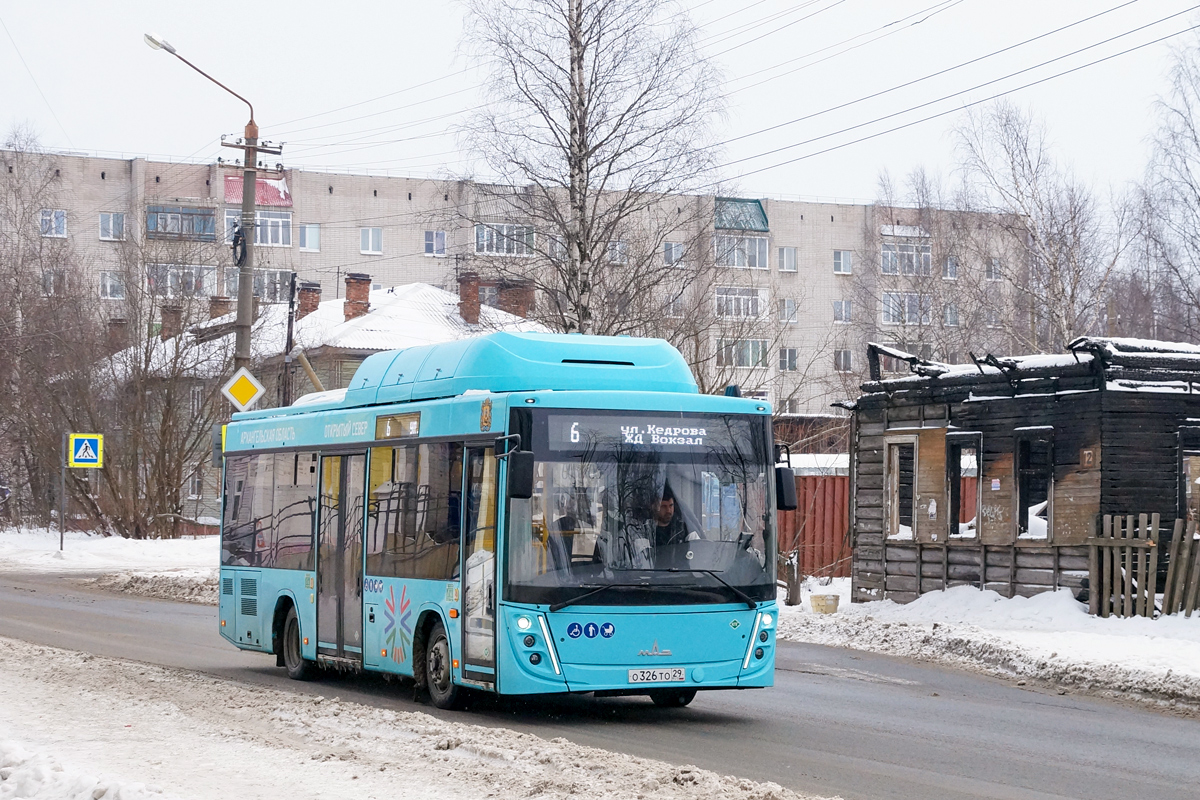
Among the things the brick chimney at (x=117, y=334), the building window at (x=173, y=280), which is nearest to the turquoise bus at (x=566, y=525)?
the building window at (x=173, y=280)

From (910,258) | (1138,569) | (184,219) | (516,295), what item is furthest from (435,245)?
(1138,569)

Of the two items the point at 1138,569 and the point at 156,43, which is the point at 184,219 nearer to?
the point at 156,43

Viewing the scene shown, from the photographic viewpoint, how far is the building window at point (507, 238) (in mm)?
28859

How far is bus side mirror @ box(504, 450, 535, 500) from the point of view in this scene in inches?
440

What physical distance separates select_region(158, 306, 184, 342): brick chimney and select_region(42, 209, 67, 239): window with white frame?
2322cm

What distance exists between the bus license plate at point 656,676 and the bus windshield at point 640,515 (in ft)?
1.72

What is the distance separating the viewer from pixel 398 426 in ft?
44.4

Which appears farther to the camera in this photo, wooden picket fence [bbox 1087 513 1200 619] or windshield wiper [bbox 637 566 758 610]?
wooden picket fence [bbox 1087 513 1200 619]

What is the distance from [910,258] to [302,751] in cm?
5508

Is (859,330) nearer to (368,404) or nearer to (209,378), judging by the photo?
(209,378)

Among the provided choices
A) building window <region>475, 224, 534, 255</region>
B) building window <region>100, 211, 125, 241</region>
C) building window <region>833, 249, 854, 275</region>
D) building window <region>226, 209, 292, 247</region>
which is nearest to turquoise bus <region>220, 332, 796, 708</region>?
building window <region>475, 224, 534, 255</region>

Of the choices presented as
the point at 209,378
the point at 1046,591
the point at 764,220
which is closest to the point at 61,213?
the point at 209,378

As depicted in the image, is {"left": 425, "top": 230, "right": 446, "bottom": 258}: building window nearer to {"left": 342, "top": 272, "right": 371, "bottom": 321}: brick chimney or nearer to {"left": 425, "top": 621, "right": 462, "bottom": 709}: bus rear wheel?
{"left": 342, "top": 272, "right": 371, "bottom": 321}: brick chimney

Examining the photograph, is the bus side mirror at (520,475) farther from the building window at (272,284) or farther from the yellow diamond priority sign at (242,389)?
Answer: the building window at (272,284)
